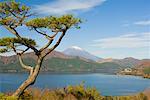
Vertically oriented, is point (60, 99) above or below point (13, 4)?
below

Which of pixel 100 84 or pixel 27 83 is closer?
pixel 27 83

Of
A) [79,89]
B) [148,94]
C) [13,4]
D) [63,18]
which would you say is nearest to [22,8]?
[13,4]

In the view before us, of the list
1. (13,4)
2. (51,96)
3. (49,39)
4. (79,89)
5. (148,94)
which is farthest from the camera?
(148,94)

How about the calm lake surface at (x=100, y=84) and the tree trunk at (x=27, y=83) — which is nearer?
the tree trunk at (x=27, y=83)

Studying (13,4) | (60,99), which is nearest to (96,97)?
(60,99)

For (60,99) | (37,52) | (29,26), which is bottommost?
(60,99)

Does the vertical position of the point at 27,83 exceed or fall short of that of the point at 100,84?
it falls short

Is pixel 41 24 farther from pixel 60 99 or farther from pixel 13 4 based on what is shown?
pixel 60 99

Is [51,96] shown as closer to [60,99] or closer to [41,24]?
[60,99]

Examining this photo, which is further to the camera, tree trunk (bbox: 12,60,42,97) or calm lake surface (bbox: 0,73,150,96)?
calm lake surface (bbox: 0,73,150,96)

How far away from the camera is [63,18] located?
9.03 m

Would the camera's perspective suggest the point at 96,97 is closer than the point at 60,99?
No

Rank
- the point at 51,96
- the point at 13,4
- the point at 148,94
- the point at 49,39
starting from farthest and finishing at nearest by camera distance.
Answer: the point at 148,94 < the point at 51,96 < the point at 49,39 < the point at 13,4

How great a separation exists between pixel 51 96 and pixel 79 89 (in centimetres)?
279
